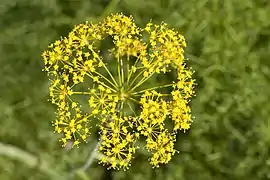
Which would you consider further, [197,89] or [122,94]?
[197,89]

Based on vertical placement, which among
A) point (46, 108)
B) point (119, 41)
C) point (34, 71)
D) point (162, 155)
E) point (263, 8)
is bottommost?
point (162, 155)

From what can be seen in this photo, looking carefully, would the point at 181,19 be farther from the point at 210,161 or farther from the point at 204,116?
the point at 210,161

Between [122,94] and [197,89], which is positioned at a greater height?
[197,89]

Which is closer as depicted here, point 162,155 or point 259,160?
point 162,155

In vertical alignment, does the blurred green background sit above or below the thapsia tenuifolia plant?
above

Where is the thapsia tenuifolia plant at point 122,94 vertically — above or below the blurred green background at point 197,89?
below

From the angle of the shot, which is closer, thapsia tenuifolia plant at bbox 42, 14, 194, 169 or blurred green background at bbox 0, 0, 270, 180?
thapsia tenuifolia plant at bbox 42, 14, 194, 169

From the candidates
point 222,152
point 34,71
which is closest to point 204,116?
point 222,152

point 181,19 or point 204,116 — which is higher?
point 181,19
